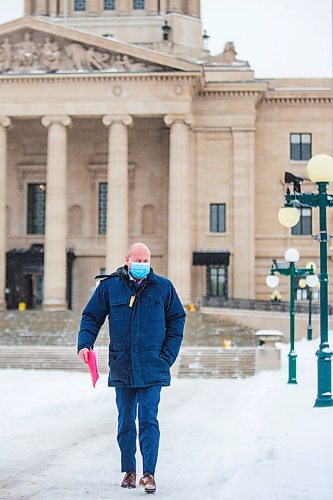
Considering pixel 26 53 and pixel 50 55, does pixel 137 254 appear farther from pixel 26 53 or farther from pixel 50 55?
pixel 26 53

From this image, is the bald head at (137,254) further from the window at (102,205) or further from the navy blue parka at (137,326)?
the window at (102,205)

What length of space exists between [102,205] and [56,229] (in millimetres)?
7121

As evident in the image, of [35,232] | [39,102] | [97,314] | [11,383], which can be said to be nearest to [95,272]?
[35,232]

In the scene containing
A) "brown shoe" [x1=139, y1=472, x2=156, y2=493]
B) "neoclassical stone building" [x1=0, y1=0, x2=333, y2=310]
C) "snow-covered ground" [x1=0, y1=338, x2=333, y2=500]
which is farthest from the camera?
"neoclassical stone building" [x1=0, y1=0, x2=333, y2=310]

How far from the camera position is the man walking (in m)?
10.0

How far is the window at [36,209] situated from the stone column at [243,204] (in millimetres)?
13099

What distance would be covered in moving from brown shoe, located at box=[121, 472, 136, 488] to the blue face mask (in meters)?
2.08

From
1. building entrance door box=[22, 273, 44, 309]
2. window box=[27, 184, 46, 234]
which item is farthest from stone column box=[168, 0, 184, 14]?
building entrance door box=[22, 273, 44, 309]

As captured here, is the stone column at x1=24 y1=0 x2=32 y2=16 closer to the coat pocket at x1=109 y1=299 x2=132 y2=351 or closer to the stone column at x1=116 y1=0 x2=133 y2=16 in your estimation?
the stone column at x1=116 y1=0 x2=133 y2=16

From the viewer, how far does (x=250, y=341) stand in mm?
47188

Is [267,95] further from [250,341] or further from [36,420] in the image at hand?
[36,420]

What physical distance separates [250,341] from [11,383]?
20.8m

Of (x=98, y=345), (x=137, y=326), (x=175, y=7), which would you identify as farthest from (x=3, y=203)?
(x=137, y=326)

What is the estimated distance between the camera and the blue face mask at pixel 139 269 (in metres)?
10.2
